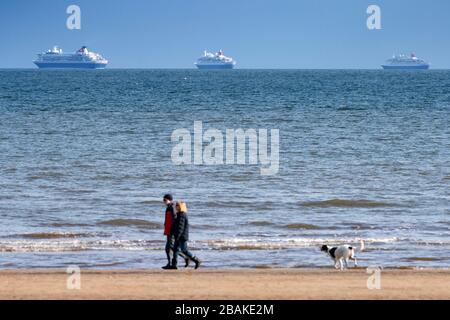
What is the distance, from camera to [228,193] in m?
30.5

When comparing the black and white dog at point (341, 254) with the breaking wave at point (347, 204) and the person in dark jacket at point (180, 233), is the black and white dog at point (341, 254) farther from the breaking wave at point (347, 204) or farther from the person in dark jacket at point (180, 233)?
the breaking wave at point (347, 204)

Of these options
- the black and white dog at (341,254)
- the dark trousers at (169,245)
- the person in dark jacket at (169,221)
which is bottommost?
the black and white dog at (341,254)

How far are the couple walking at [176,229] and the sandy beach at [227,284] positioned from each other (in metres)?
0.38

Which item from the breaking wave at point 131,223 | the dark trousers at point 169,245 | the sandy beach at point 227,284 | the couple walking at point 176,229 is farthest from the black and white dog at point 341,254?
the breaking wave at point 131,223

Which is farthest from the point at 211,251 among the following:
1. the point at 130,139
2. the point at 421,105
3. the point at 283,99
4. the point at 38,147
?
the point at 283,99

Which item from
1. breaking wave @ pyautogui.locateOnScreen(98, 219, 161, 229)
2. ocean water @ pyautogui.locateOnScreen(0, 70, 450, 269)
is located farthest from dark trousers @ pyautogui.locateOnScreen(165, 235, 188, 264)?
breaking wave @ pyautogui.locateOnScreen(98, 219, 161, 229)

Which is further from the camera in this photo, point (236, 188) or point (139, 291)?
point (236, 188)

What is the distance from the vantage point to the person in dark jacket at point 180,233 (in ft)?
59.4

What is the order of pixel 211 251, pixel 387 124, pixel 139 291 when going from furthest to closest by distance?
pixel 387 124 < pixel 211 251 < pixel 139 291

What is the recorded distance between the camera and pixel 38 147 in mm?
45844

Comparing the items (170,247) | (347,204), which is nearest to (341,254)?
(170,247)
